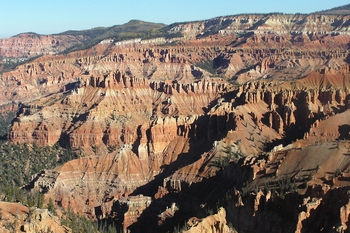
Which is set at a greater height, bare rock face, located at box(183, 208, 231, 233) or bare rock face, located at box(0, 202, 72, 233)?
bare rock face, located at box(0, 202, 72, 233)

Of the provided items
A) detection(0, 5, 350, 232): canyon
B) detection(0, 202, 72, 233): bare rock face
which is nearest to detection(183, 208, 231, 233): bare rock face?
detection(0, 5, 350, 232): canyon

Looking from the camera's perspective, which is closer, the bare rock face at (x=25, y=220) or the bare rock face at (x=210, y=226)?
the bare rock face at (x=25, y=220)

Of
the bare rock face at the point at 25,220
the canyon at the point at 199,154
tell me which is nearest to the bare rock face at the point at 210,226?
the canyon at the point at 199,154

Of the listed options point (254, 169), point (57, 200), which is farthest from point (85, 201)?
point (254, 169)

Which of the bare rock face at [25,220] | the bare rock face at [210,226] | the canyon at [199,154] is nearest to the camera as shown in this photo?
the bare rock face at [25,220]

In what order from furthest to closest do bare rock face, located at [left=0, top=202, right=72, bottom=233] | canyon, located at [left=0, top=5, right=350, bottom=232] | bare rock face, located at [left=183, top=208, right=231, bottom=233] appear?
canyon, located at [left=0, top=5, right=350, bottom=232]
bare rock face, located at [left=183, top=208, right=231, bottom=233]
bare rock face, located at [left=0, top=202, right=72, bottom=233]

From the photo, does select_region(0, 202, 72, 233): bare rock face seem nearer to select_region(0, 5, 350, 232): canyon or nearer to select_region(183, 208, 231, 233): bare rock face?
select_region(0, 5, 350, 232): canyon

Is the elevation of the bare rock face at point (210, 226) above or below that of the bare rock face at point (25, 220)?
below

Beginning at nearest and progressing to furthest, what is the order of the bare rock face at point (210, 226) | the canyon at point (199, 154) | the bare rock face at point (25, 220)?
the bare rock face at point (25, 220)
the bare rock face at point (210, 226)
the canyon at point (199, 154)

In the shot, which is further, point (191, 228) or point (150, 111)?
point (150, 111)

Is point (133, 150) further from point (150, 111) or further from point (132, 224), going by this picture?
point (150, 111)

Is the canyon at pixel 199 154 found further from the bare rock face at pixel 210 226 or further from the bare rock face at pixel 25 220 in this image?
the bare rock face at pixel 25 220
